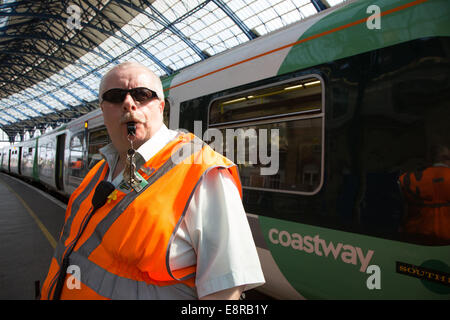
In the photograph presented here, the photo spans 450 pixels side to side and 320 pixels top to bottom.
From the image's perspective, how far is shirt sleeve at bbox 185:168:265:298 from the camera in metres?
0.95

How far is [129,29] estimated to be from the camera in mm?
22828

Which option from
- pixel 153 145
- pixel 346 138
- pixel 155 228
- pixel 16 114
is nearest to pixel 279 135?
pixel 346 138

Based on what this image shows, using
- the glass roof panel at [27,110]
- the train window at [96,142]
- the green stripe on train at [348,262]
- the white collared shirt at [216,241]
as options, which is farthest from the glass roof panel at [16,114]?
the white collared shirt at [216,241]

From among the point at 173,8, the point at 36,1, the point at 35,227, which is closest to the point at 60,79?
the point at 36,1

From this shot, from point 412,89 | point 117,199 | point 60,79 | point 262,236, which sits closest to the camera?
point 117,199

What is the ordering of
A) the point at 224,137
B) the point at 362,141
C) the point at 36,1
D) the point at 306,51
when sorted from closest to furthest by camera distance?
the point at 362,141 → the point at 306,51 → the point at 224,137 → the point at 36,1

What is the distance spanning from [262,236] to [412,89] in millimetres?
1649

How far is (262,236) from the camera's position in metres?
2.69

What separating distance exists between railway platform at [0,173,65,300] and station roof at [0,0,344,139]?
47.3 feet

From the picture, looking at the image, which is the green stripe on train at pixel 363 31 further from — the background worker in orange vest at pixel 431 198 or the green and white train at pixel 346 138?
the background worker in orange vest at pixel 431 198

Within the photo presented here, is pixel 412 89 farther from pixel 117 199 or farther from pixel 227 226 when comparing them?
pixel 117 199

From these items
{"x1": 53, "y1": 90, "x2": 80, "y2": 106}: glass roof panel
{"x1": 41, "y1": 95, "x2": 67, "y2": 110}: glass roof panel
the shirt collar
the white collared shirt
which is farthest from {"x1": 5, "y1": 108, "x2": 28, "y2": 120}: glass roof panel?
the white collared shirt

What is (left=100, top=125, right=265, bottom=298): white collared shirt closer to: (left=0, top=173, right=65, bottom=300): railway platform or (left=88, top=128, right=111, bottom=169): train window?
(left=0, top=173, right=65, bottom=300): railway platform
